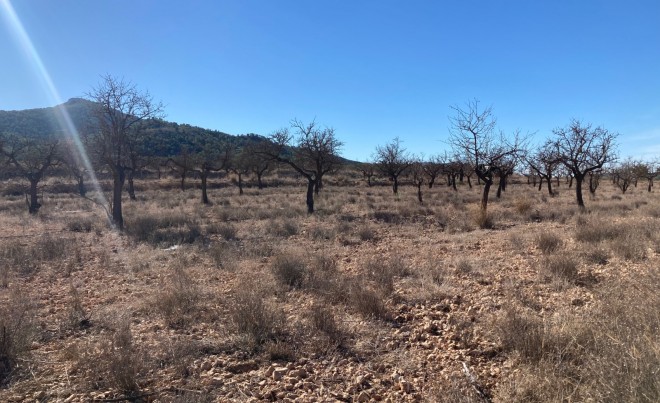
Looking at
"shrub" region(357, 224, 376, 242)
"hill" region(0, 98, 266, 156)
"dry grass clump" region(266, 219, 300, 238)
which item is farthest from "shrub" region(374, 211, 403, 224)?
"hill" region(0, 98, 266, 156)

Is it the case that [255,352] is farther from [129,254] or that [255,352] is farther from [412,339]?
[129,254]

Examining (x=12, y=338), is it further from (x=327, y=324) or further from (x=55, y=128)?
(x=55, y=128)

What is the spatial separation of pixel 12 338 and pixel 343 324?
12.9 feet

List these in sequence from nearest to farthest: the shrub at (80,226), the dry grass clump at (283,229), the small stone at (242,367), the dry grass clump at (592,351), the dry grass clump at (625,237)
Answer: the dry grass clump at (592,351) → the small stone at (242,367) → the dry grass clump at (625,237) → the dry grass clump at (283,229) → the shrub at (80,226)

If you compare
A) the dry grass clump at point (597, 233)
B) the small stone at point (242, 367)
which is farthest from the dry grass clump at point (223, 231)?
the dry grass clump at point (597, 233)

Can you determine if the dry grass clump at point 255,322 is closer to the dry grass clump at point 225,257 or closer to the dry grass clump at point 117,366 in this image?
the dry grass clump at point 117,366

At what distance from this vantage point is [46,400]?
3.73 m

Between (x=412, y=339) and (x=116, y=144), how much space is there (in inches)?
678

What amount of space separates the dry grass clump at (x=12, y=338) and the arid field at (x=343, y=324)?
0.07 feet

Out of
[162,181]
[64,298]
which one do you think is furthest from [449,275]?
[162,181]

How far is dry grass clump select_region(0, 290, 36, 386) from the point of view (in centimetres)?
423

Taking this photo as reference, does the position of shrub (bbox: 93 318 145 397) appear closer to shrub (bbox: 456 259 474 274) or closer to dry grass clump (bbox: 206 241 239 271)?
dry grass clump (bbox: 206 241 239 271)

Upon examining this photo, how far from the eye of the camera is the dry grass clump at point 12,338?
13.9 ft

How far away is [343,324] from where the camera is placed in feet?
17.9
